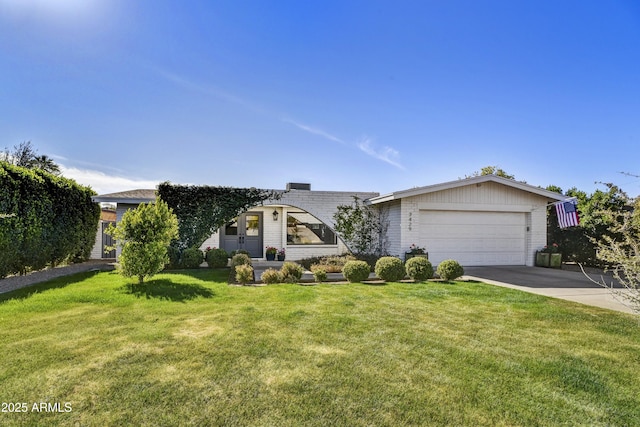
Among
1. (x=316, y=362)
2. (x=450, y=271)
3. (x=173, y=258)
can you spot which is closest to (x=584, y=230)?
(x=450, y=271)

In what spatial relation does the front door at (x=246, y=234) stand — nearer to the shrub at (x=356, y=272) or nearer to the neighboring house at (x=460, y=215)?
the neighboring house at (x=460, y=215)

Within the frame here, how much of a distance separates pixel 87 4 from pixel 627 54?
12914 mm

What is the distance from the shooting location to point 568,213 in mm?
11891

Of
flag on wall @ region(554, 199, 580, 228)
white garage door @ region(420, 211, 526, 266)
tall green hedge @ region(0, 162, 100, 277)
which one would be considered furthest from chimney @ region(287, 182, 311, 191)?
flag on wall @ region(554, 199, 580, 228)

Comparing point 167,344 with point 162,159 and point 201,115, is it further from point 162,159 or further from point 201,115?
point 162,159

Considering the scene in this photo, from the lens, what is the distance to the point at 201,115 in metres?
10.4

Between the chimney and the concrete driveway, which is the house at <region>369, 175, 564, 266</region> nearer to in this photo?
the concrete driveway

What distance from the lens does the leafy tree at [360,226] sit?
13836 millimetres

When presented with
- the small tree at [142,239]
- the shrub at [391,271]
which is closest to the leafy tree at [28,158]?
the small tree at [142,239]

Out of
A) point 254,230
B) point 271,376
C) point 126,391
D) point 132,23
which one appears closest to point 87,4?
point 132,23

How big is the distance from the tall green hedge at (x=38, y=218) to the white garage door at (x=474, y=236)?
12272mm

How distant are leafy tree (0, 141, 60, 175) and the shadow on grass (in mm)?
22848

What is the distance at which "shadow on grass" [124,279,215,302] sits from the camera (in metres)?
6.44

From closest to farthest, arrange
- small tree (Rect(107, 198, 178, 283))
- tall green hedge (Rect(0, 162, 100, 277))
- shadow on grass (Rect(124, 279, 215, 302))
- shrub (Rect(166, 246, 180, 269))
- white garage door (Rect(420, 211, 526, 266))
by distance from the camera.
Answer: shadow on grass (Rect(124, 279, 215, 302)) < small tree (Rect(107, 198, 178, 283)) < tall green hedge (Rect(0, 162, 100, 277)) < shrub (Rect(166, 246, 180, 269)) < white garage door (Rect(420, 211, 526, 266))
